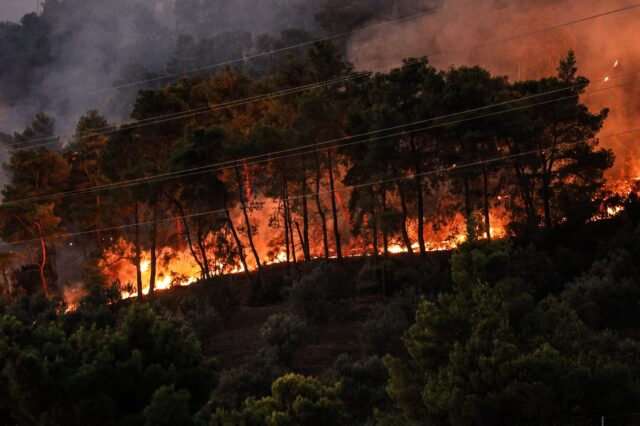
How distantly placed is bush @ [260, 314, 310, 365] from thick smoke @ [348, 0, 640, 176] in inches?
1090

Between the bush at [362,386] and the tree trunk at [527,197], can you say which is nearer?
the bush at [362,386]

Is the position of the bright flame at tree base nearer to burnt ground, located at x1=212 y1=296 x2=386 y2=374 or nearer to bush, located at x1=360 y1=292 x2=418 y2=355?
burnt ground, located at x1=212 y1=296 x2=386 y2=374

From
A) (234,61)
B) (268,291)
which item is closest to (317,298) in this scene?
(268,291)

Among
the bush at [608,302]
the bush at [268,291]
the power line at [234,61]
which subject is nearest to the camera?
the bush at [608,302]

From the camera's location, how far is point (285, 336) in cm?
2639

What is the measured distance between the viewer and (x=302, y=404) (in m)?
12.9

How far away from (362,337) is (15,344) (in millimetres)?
14733

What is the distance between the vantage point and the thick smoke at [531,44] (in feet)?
172

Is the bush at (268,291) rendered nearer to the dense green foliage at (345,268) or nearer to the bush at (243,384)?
the dense green foliage at (345,268)

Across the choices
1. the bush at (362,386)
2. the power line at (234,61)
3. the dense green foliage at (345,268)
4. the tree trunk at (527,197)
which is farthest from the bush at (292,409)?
the power line at (234,61)

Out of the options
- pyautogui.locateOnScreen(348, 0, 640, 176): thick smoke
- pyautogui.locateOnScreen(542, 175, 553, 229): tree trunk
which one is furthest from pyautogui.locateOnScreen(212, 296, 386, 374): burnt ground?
pyautogui.locateOnScreen(348, 0, 640, 176): thick smoke

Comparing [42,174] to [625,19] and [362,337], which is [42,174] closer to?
[362,337]

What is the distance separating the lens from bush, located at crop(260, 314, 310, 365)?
1006 inches

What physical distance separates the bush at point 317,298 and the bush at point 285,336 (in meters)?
3.03
